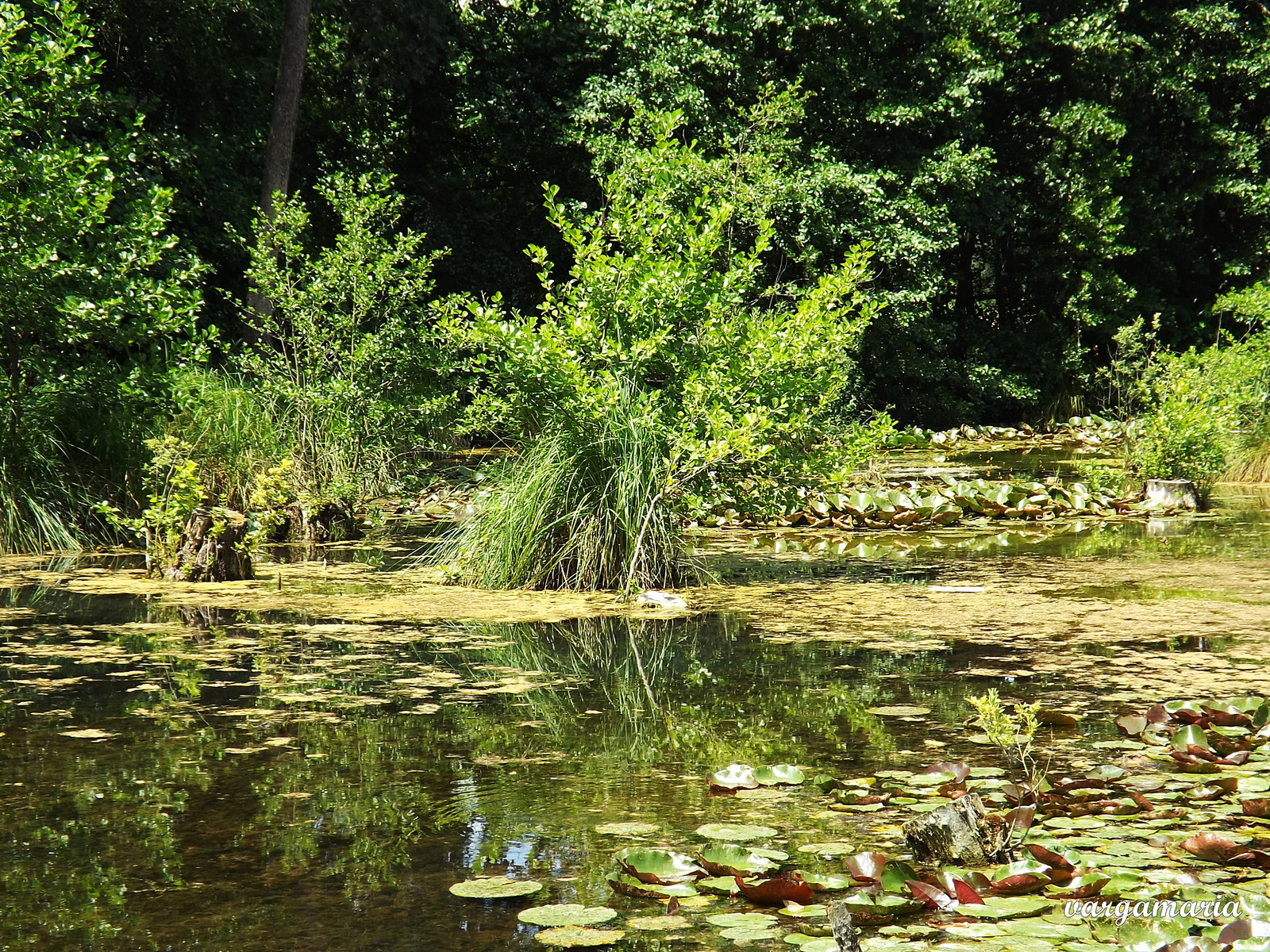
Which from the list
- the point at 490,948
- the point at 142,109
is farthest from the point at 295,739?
the point at 142,109

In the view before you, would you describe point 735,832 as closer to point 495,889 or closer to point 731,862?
point 731,862

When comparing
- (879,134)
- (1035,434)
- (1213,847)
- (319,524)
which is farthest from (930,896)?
(879,134)

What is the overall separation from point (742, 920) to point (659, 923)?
15cm

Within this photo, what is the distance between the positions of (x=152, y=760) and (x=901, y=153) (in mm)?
17412

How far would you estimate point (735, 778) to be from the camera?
285cm

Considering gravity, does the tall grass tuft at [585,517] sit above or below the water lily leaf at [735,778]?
above

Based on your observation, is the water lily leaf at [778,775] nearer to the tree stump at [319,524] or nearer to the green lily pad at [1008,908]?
the green lily pad at [1008,908]

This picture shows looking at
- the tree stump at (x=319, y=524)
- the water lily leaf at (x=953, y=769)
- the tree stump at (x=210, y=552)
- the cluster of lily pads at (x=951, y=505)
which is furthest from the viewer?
the cluster of lily pads at (x=951, y=505)

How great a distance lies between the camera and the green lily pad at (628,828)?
2547 millimetres

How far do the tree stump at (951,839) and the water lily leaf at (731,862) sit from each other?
0.31 meters

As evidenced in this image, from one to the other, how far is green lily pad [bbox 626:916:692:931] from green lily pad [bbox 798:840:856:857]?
42cm

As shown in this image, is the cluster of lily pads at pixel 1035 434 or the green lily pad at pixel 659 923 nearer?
the green lily pad at pixel 659 923

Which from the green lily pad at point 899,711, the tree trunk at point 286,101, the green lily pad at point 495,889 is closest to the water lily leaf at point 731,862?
the green lily pad at point 495,889

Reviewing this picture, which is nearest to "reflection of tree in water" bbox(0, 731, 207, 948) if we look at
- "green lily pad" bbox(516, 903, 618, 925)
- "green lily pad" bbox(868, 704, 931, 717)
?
"green lily pad" bbox(516, 903, 618, 925)
